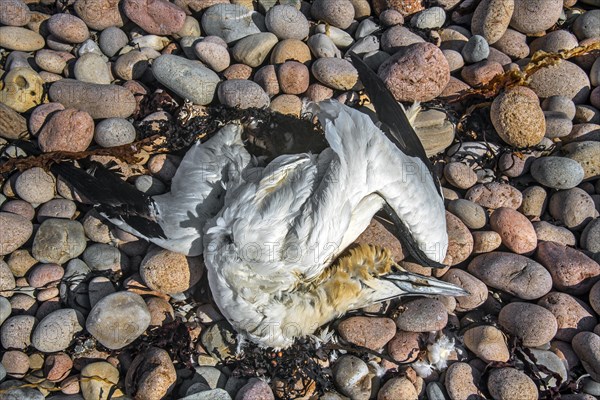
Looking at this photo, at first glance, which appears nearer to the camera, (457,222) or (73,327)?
(73,327)

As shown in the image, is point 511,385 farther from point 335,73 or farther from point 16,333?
point 16,333

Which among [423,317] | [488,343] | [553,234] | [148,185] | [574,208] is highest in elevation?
[148,185]

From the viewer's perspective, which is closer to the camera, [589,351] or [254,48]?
[589,351]

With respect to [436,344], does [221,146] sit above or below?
above

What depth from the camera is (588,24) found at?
4199 mm

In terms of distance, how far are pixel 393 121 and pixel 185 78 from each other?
151cm

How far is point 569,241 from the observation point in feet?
11.7

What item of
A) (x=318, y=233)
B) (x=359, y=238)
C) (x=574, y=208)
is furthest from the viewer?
(x=574, y=208)

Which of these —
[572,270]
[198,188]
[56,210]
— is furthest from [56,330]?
[572,270]

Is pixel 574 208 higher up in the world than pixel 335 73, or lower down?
lower down

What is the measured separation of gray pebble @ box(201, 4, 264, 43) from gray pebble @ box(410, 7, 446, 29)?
128 cm

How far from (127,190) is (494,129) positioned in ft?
8.72

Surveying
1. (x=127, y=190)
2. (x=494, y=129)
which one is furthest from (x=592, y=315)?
(x=127, y=190)

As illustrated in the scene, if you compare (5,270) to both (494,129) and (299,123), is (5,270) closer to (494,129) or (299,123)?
(299,123)
